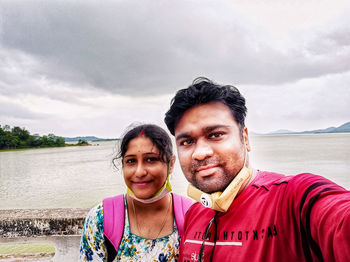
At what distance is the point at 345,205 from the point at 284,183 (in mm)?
351

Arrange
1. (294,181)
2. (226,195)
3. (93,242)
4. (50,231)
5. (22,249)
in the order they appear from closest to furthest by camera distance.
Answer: (294,181)
(226,195)
(93,242)
(50,231)
(22,249)

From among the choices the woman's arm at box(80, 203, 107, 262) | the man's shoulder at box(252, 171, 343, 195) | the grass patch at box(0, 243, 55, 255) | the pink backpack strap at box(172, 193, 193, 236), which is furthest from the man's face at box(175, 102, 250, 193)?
the grass patch at box(0, 243, 55, 255)

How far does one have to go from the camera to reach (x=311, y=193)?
42.9 inches

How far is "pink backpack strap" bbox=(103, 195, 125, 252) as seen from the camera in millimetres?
1858

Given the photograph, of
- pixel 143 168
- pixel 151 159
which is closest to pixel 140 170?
pixel 143 168

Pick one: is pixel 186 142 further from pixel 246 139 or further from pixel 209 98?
pixel 246 139

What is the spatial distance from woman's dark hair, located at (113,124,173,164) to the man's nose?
0.69m

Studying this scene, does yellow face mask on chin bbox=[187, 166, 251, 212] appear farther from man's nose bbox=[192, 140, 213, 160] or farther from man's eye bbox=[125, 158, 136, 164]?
man's eye bbox=[125, 158, 136, 164]

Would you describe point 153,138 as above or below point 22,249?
above

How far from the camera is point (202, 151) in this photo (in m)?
1.45

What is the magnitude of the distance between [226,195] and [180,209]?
881 millimetres

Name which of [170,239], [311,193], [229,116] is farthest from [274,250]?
[170,239]

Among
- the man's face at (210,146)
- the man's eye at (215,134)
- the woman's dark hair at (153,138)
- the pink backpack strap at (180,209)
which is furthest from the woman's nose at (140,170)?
the man's eye at (215,134)

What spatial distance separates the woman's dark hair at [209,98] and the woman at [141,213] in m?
0.57
